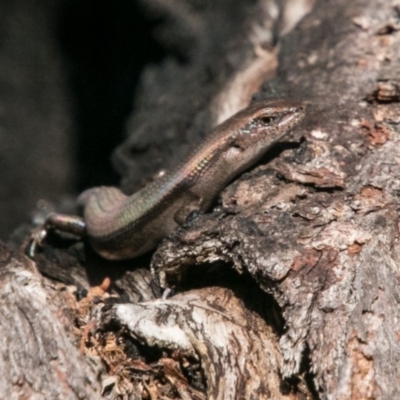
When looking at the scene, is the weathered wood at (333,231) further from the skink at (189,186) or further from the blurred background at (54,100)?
the blurred background at (54,100)

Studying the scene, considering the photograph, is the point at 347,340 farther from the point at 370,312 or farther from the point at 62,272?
the point at 62,272

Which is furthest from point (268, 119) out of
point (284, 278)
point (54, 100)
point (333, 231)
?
point (54, 100)

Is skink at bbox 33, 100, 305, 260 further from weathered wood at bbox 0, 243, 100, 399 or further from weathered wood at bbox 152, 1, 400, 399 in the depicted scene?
weathered wood at bbox 0, 243, 100, 399

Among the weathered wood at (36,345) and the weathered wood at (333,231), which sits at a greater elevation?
the weathered wood at (36,345)

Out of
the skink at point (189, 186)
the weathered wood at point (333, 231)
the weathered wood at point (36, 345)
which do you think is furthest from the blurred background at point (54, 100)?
the weathered wood at point (36, 345)

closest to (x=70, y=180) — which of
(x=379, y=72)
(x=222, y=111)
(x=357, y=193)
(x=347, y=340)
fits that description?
(x=222, y=111)
